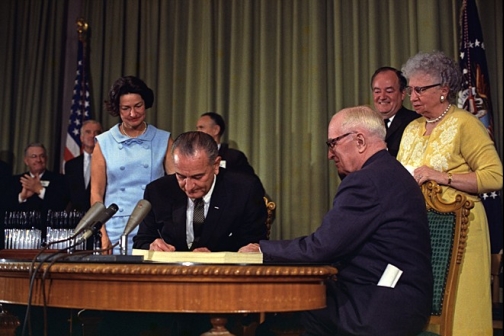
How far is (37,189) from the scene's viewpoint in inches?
271

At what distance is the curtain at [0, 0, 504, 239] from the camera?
671 centimetres

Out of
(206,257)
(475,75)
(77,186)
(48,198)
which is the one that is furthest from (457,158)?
(48,198)

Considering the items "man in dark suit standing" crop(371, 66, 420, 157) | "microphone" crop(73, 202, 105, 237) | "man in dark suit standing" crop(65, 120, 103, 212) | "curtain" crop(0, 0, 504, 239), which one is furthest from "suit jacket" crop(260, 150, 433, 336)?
"man in dark suit standing" crop(65, 120, 103, 212)

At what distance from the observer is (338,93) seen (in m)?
6.84

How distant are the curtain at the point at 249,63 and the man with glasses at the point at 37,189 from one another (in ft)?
2.90

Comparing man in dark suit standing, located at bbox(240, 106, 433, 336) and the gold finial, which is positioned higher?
the gold finial

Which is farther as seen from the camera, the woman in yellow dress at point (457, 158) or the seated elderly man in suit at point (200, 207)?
the woman in yellow dress at point (457, 158)

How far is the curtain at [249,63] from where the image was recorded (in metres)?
6.71

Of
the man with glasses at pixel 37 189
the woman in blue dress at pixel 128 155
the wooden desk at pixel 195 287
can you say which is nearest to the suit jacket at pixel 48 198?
the man with glasses at pixel 37 189

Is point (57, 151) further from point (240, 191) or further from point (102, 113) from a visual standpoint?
point (240, 191)

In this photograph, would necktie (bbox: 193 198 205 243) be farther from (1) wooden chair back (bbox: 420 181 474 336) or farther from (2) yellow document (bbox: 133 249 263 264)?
(1) wooden chair back (bbox: 420 181 474 336)

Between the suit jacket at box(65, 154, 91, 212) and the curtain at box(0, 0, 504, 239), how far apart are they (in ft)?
3.60

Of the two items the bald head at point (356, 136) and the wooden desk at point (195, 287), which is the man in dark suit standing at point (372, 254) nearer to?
the bald head at point (356, 136)

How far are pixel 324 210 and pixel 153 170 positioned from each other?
9.14ft
